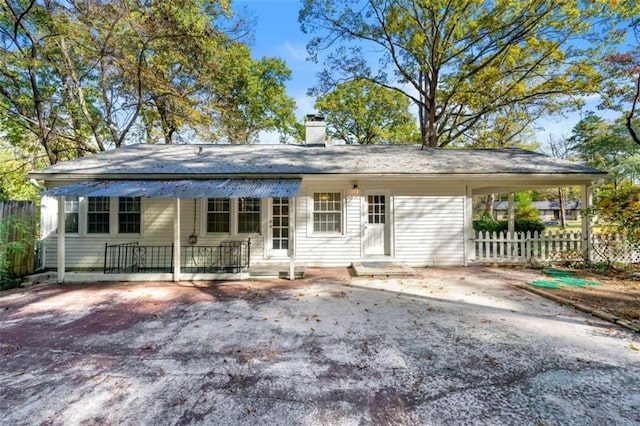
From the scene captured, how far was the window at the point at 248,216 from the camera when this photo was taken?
28.2 feet

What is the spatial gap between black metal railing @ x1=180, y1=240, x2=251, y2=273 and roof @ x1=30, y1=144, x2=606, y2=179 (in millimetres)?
2167

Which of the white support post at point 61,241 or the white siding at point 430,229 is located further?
the white siding at point 430,229

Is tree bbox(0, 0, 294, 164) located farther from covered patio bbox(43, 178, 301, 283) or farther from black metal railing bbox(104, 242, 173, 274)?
black metal railing bbox(104, 242, 173, 274)

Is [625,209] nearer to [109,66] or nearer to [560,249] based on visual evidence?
[560,249]

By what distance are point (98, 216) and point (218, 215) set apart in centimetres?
365

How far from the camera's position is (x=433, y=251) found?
8727mm

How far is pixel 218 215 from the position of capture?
28.2 feet

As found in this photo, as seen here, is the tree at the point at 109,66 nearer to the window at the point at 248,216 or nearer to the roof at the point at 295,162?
the roof at the point at 295,162

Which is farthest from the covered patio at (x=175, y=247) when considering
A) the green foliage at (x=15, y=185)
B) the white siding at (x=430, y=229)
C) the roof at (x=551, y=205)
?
the roof at (x=551, y=205)

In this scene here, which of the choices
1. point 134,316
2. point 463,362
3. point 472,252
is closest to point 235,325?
point 134,316

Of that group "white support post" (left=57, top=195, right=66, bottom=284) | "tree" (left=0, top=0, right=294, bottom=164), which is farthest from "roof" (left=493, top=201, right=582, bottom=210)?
"white support post" (left=57, top=195, right=66, bottom=284)

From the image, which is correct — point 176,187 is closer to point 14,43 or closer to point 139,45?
point 139,45

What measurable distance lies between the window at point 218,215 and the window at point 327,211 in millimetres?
2701

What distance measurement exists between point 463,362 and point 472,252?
21.2ft
